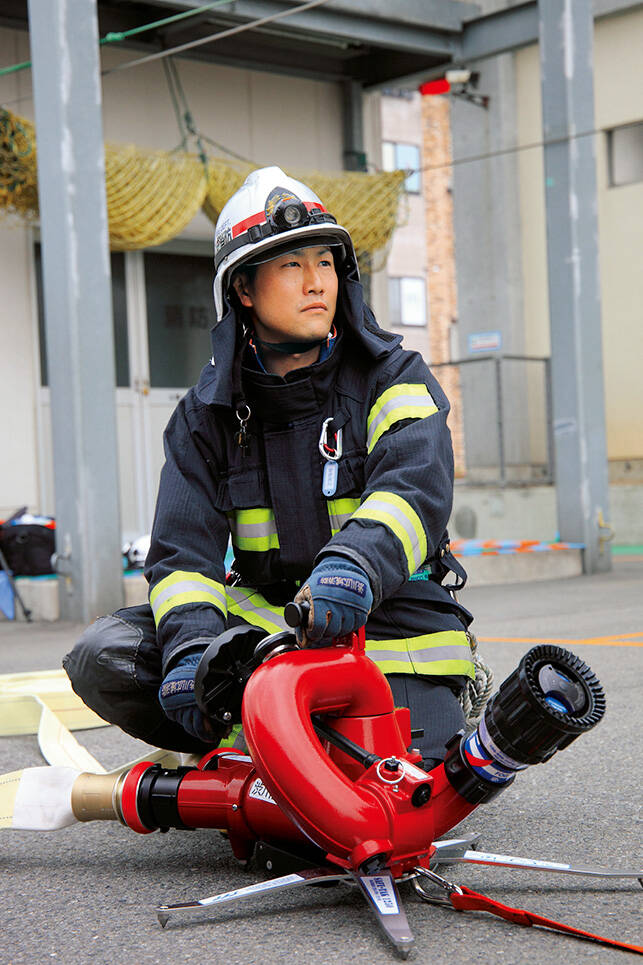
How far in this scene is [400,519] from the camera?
8.63 ft

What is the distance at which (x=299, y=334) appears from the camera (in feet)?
9.99

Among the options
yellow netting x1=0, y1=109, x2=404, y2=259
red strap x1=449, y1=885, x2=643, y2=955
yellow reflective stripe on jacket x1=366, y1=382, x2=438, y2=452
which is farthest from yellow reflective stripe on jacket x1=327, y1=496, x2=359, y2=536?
yellow netting x1=0, y1=109, x2=404, y2=259

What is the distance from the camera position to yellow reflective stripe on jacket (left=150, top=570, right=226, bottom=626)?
2.89 meters

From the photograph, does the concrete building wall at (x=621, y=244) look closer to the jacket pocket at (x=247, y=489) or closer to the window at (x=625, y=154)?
the window at (x=625, y=154)

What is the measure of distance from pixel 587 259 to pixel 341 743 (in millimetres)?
8648

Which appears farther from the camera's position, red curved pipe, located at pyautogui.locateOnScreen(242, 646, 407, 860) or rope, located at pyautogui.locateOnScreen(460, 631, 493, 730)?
rope, located at pyautogui.locateOnScreen(460, 631, 493, 730)

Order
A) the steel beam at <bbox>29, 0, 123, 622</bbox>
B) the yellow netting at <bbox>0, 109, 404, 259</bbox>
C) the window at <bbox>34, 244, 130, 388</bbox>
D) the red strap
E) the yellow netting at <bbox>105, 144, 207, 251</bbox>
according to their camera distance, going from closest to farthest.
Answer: the red strap, the steel beam at <bbox>29, 0, 123, 622</bbox>, the yellow netting at <bbox>0, 109, 404, 259</bbox>, the yellow netting at <bbox>105, 144, 207, 251</bbox>, the window at <bbox>34, 244, 130, 388</bbox>

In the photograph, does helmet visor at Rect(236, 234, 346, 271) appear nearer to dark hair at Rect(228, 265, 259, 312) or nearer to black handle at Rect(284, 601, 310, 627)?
dark hair at Rect(228, 265, 259, 312)

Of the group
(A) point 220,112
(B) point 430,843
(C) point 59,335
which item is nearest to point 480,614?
(C) point 59,335

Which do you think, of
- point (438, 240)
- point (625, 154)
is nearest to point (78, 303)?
point (625, 154)

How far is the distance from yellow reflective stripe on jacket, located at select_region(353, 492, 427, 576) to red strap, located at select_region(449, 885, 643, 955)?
0.65 metres

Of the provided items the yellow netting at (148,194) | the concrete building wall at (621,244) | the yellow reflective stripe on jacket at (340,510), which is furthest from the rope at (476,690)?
the concrete building wall at (621,244)

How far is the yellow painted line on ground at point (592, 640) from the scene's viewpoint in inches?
245

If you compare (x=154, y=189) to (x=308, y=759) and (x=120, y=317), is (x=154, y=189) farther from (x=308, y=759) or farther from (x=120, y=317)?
(x=308, y=759)
